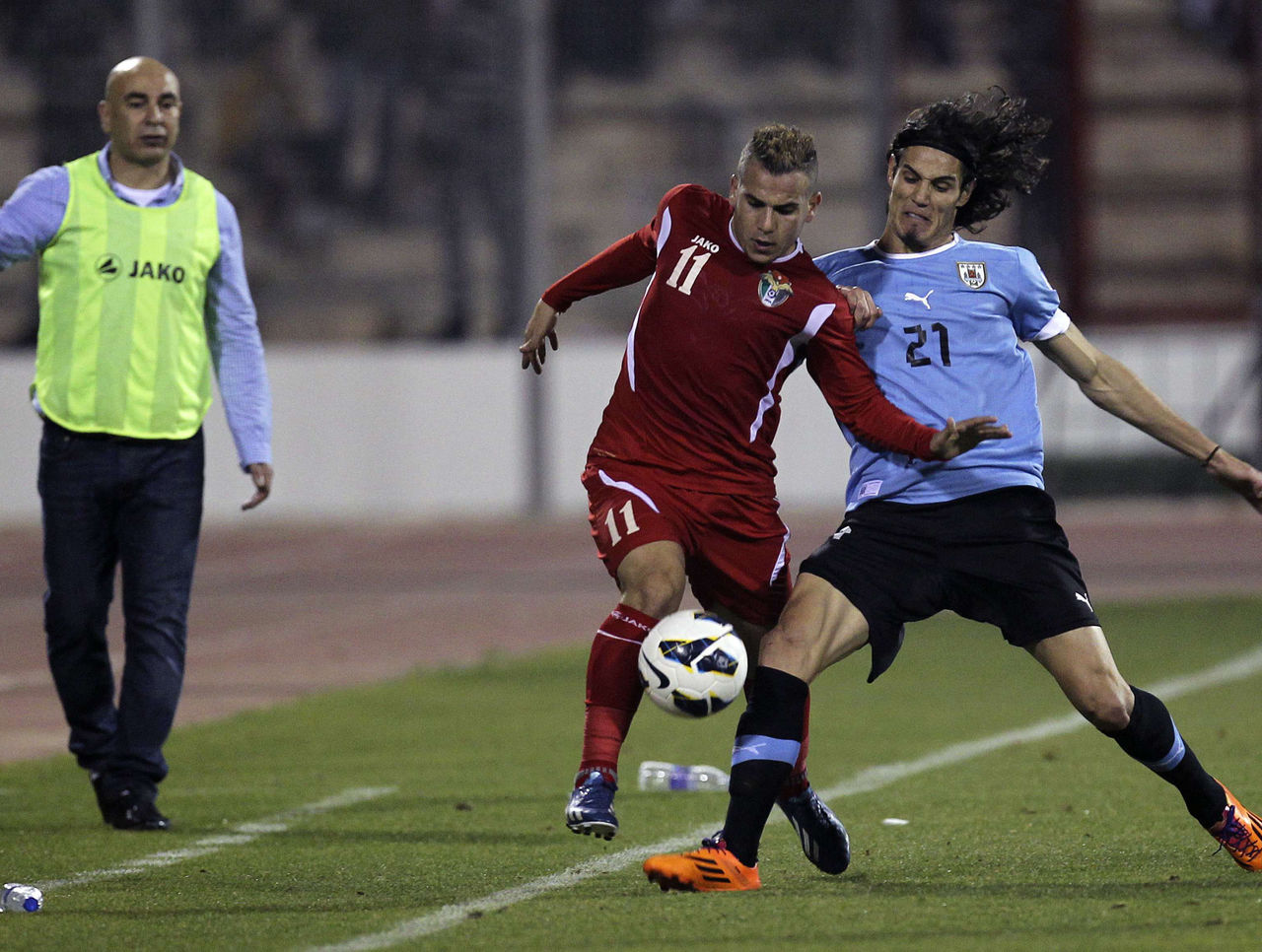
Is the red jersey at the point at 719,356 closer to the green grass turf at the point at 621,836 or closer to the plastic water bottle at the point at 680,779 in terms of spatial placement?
the green grass turf at the point at 621,836

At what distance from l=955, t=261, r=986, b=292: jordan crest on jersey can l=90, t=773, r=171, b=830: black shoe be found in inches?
124

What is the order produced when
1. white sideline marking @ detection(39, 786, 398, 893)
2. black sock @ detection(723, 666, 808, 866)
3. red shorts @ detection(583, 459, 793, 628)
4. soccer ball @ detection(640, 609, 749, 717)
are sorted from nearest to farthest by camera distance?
black sock @ detection(723, 666, 808, 866)
soccer ball @ detection(640, 609, 749, 717)
red shorts @ detection(583, 459, 793, 628)
white sideline marking @ detection(39, 786, 398, 893)

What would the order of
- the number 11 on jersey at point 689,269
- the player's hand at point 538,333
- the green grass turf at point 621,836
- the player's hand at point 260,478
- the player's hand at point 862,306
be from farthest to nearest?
1. the player's hand at point 260,478
2. the player's hand at point 538,333
3. the number 11 on jersey at point 689,269
4. the player's hand at point 862,306
5. the green grass turf at point 621,836

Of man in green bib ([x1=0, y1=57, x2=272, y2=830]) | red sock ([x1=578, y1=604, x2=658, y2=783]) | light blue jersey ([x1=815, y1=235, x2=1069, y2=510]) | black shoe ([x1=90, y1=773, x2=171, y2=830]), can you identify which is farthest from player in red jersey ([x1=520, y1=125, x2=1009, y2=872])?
black shoe ([x1=90, y1=773, x2=171, y2=830])

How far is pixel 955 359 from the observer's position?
18.2 feet

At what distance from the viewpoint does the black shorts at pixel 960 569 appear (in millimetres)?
5383

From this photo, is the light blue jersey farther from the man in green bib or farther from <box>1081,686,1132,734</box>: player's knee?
the man in green bib

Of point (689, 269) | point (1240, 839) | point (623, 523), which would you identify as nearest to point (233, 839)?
point (623, 523)

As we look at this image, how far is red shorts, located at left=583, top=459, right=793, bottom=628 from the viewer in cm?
559

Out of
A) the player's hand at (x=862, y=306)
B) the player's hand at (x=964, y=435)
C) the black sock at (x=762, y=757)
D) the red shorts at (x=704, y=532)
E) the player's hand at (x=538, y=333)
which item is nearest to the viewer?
the player's hand at (x=964, y=435)

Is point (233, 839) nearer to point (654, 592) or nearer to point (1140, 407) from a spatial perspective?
point (654, 592)

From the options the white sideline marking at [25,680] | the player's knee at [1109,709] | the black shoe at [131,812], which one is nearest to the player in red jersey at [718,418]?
the player's knee at [1109,709]

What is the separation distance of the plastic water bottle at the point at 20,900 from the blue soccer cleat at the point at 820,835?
199 cm

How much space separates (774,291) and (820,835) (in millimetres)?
1489
